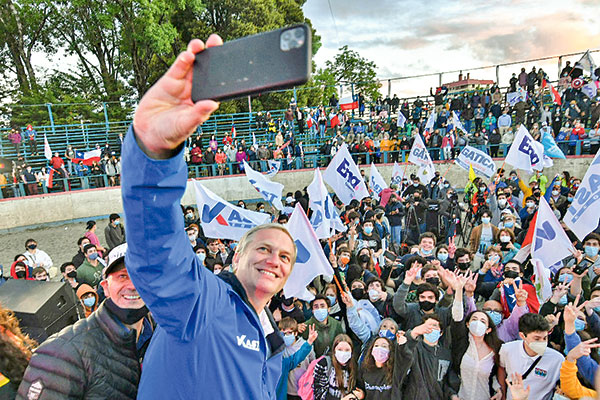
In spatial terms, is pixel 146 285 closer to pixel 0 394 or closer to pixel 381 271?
pixel 0 394

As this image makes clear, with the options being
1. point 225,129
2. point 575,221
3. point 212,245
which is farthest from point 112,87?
point 575,221

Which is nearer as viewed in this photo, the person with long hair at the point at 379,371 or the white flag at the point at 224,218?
the person with long hair at the point at 379,371

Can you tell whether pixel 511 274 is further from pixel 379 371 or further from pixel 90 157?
pixel 90 157

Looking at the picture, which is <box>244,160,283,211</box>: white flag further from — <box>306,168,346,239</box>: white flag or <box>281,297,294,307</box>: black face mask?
<box>281,297,294,307</box>: black face mask

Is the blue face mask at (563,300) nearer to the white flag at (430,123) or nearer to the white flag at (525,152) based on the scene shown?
the white flag at (525,152)

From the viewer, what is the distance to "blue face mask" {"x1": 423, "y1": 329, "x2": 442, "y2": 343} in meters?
3.67

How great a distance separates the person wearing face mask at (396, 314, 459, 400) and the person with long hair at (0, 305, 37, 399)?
296 centimetres

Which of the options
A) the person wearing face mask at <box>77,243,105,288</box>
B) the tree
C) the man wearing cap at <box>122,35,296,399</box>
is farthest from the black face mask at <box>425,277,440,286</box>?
the tree

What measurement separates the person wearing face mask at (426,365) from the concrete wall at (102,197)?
1188 centimetres

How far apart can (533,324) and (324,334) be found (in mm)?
2078

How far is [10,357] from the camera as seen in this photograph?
1890mm

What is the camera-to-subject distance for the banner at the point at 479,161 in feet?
34.4

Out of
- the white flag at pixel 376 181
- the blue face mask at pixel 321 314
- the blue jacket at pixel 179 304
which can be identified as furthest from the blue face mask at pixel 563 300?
the white flag at pixel 376 181

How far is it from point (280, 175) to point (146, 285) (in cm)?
1777
